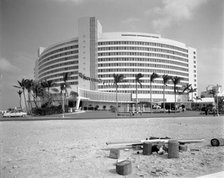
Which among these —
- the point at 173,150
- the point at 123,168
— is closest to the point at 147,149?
the point at 173,150

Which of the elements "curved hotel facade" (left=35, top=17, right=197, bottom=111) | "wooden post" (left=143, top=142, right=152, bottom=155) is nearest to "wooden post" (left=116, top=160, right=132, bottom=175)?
"wooden post" (left=143, top=142, right=152, bottom=155)

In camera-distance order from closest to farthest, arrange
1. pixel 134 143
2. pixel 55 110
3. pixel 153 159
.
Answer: pixel 153 159 → pixel 134 143 → pixel 55 110

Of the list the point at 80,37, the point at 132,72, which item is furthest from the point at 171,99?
the point at 80,37

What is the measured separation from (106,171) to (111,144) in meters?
3.03

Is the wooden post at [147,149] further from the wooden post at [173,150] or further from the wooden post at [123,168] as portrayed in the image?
the wooden post at [123,168]

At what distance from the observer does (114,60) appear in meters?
85.0

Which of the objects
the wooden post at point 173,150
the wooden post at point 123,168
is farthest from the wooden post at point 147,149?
the wooden post at point 123,168

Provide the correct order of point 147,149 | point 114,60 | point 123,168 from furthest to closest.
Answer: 1. point 114,60
2. point 147,149
3. point 123,168

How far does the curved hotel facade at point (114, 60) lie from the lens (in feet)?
278

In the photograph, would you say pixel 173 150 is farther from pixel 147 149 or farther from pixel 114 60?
pixel 114 60

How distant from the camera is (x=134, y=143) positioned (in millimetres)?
7398

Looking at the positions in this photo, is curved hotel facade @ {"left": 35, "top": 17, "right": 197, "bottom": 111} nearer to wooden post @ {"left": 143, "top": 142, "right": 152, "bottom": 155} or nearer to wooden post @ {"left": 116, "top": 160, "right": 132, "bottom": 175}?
wooden post @ {"left": 143, "top": 142, "right": 152, "bottom": 155}

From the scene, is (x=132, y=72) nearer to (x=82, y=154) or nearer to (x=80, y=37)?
(x=80, y=37)

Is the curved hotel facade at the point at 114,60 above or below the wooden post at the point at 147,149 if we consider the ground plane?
above
